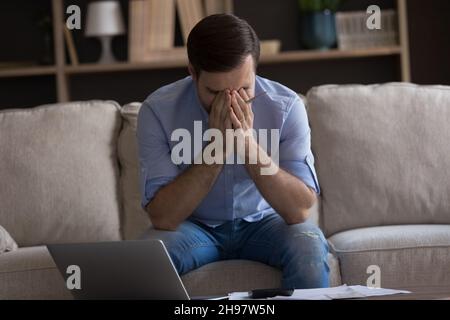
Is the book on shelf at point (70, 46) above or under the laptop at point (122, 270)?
above

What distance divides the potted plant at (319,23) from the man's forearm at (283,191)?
1891 millimetres

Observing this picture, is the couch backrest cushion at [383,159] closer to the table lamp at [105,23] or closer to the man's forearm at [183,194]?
the man's forearm at [183,194]

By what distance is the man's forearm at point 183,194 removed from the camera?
7.14 ft

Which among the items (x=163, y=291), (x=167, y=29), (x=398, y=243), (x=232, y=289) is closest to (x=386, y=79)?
(x=167, y=29)

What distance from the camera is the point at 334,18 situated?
402 centimetres

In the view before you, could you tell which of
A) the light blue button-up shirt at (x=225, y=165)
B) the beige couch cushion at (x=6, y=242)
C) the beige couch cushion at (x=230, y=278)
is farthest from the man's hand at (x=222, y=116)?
the beige couch cushion at (x=6, y=242)

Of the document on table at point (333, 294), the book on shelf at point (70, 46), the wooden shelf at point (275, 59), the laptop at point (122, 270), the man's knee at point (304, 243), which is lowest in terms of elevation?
the man's knee at point (304, 243)

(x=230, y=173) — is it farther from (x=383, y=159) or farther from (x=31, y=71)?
(x=31, y=71)

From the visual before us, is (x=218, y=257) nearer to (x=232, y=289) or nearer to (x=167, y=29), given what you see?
(x=232, y=289)

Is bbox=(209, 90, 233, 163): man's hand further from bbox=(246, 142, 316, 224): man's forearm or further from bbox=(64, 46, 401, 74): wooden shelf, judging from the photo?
bbox=(64, 46, 401, 74): wooden shelf

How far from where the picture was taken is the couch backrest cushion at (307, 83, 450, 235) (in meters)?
2.63

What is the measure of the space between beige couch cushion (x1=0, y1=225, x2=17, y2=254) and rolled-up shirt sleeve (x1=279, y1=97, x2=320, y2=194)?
805 millimetres

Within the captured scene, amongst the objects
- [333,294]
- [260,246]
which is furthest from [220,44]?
[333,294]
